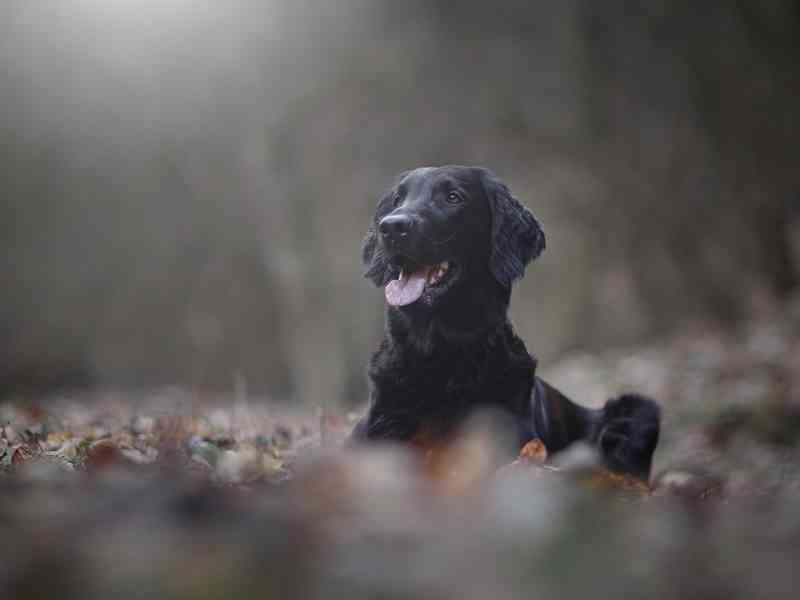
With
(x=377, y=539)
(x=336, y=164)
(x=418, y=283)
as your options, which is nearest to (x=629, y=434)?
(x=418, y=283)

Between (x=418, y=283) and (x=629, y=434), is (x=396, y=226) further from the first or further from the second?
(x=629, y=434)

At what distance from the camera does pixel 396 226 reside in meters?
3.80

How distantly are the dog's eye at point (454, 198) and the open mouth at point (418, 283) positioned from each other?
250mm

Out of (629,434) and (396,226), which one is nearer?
(396,226)

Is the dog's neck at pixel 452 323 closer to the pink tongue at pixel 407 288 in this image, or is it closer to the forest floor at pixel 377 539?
the pink tongue at pixel 407 288

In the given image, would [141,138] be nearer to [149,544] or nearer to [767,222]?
[767,222]

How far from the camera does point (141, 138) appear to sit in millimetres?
12680

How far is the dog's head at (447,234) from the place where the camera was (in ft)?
12.7

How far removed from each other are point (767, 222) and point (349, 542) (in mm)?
13098

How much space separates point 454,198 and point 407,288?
0.41 m

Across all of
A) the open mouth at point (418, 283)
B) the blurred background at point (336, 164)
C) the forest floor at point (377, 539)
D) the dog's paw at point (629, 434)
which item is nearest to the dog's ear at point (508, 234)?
the open mouth at point (418, 283)

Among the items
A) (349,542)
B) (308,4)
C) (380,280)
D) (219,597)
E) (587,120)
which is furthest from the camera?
(587,120)

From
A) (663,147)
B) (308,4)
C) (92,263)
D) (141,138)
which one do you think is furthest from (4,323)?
(663,147)

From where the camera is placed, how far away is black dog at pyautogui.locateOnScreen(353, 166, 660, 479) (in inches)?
151
